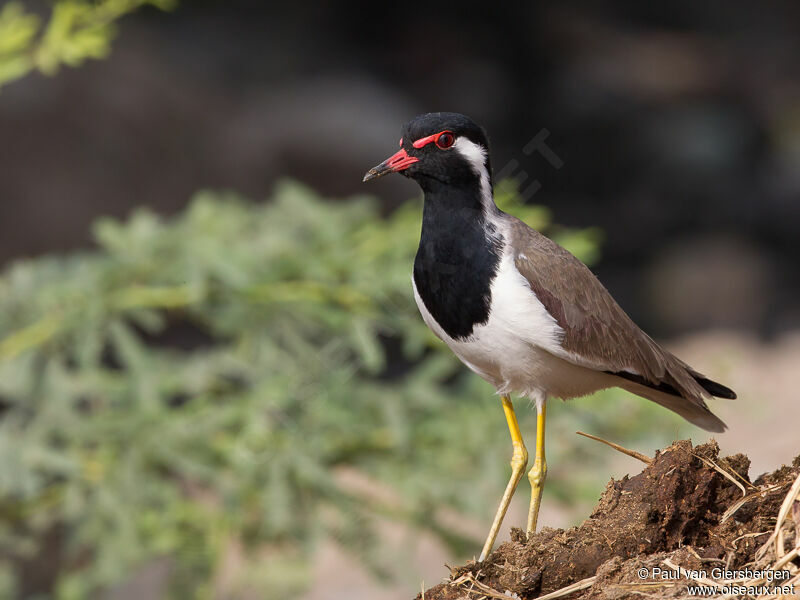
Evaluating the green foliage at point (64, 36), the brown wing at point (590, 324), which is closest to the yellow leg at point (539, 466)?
the brown wing at point (590, 324)

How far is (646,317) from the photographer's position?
1145cm

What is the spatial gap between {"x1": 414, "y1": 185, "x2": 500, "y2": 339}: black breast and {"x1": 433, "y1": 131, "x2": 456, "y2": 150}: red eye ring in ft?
0.53

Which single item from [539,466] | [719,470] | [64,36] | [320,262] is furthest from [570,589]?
[64,36]

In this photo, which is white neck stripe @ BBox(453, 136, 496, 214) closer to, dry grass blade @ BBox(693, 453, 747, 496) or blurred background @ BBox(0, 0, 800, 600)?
blurred background @ BBox(0, 0, 800, 600)

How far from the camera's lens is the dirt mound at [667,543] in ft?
7.17

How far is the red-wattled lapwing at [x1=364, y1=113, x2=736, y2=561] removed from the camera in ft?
9.37

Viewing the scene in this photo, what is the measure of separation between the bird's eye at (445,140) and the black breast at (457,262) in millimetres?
163

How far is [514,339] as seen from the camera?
2898 mm

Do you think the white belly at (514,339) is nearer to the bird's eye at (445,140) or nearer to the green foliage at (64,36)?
the bird's eye at (445,140)

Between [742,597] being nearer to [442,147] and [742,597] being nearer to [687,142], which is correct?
[442,147]

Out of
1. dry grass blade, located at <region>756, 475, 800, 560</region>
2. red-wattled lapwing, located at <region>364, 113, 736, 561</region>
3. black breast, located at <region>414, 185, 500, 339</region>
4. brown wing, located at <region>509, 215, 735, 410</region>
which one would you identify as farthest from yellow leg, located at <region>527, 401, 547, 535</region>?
dry grass blade, located at <region>756, 475, 800, 560</region>

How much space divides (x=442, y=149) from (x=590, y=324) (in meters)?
0.72

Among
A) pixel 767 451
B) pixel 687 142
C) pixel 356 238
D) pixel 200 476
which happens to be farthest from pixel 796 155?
pixel 200 476

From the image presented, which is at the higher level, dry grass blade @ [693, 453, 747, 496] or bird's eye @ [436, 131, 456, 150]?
bird's eye @ [436, 131, 456, 150]
